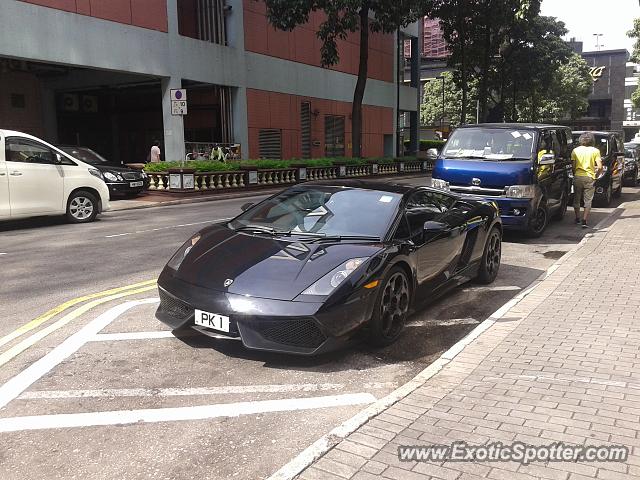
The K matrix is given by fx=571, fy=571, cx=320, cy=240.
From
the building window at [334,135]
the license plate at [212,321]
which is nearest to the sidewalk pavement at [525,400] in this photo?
the license plate at [212,321]

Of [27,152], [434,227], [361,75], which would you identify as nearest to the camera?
[434,227]

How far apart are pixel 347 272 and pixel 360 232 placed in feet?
2.47

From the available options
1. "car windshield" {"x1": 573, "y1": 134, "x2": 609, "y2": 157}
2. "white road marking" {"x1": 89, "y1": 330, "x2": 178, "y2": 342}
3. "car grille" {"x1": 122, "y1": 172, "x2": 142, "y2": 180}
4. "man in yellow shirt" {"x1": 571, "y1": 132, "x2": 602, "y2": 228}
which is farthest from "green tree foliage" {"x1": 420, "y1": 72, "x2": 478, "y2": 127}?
"white road marking" {"x1": 89, "y1": 330, "x2": 178, "y2": 342}

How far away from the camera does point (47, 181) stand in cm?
1174

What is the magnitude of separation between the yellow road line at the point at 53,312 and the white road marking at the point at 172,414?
1.64 metres

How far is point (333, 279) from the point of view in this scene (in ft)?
14.1

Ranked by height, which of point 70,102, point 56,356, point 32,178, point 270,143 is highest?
point 70,102

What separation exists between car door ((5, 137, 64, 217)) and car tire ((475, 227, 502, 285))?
8985 millimetres

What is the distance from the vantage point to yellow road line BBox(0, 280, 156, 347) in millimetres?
4996

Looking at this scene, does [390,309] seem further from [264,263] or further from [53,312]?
[53,312]

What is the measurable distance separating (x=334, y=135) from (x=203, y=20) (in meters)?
11.6

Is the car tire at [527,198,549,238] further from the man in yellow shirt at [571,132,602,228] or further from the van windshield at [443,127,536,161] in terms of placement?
the man in yellow shirt at [571,132,602,228]

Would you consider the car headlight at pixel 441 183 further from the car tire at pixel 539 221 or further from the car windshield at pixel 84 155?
the car windshield at pixel 84 155

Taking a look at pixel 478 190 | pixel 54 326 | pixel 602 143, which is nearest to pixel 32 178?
pixel 54 326
